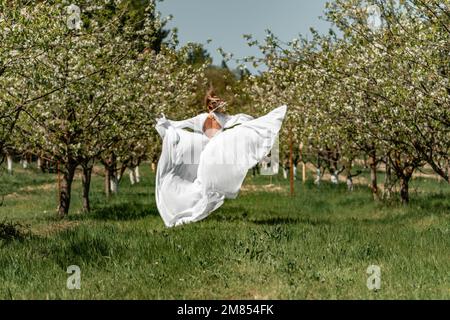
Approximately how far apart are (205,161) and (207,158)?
0.25 ft

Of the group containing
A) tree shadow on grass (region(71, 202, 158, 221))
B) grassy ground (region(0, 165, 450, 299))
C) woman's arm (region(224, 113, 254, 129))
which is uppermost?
woman's arm (region(224, 113, 254, 129))

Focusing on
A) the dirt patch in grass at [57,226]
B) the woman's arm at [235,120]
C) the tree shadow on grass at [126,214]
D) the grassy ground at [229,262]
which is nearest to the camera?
the grassy ground at [229,262]

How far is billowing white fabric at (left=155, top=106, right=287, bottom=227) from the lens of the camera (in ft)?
42.4

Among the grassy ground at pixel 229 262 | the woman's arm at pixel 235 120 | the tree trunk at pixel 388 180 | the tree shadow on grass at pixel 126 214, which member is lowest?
the grassy ground at pixel 229 262

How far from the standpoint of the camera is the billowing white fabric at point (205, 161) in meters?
12.9

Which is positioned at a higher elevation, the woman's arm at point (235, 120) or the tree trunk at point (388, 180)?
the woman's arm at point (235, 120)

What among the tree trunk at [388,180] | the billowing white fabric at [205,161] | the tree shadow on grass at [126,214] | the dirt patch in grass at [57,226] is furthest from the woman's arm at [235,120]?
the tree trunk at [388,180]

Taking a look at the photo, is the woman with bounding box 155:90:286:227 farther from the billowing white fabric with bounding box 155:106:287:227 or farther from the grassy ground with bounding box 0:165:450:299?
the grassy ground with bounding box 0:165:450:299

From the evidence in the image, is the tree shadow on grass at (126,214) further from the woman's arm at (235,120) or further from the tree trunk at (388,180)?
the tree trunk at (388,180)

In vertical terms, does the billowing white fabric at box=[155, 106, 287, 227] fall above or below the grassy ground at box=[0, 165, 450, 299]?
above

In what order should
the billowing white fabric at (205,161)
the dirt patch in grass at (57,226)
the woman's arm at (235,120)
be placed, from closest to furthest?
the billowing white fabric at (205,161) < the dirt patch in grass at (57,226) < the woman's arm at (235,120)

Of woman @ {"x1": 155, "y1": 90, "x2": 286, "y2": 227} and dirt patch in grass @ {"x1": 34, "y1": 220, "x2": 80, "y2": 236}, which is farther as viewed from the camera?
dirt patch in grass @ {"x1": 34, "y1": 220, "x2": 80, "y2": 236}

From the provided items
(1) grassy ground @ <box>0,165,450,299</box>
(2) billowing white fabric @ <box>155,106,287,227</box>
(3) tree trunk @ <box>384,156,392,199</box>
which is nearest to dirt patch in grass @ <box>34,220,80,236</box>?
(1) grassy ground @ <box>0,165,450,299</box>

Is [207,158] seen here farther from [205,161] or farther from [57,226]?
[57,226]
